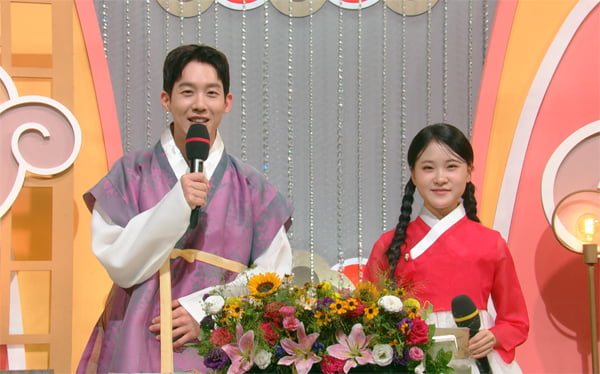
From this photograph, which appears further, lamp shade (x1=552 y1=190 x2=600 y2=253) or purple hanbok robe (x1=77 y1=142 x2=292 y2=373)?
lamp shade (x1=552 y1=190 x2=600 y2=253)

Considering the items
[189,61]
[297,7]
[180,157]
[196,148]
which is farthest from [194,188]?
[297,7]

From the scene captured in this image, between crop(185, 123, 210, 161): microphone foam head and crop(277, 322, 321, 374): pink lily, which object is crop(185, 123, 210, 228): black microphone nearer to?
crop(185, 123, 210, 161): microphone foam head

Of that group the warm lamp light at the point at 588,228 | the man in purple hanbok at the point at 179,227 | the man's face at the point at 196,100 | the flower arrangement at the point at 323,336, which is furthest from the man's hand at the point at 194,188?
the warm lamp light at the point at 588,228

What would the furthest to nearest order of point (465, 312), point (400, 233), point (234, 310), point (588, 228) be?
point (588, 228) < point (400, 233) < point (465, 312) < point (234, 310)

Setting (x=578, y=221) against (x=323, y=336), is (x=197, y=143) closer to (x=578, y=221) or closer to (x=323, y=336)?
(x=323, y=336)

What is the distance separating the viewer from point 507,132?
3473 mm

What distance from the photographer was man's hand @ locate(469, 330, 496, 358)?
2592 mm

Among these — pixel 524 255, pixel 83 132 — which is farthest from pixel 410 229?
pixel 83 132

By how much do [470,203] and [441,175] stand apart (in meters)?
0.19

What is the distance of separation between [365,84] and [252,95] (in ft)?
1.64

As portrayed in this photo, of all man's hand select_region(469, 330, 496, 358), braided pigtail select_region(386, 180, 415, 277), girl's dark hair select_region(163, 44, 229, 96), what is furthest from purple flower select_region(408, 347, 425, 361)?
girl's dark hair select_region(163, 44, 229, 96)

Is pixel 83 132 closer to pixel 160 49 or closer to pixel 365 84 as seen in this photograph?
pixel 160 49

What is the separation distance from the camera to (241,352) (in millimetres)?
2035

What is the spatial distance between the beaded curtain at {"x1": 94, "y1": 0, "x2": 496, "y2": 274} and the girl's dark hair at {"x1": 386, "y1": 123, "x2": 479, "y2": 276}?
50cm
